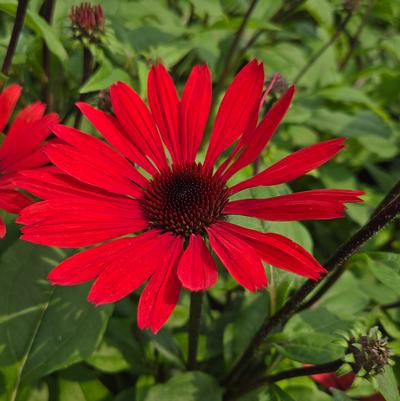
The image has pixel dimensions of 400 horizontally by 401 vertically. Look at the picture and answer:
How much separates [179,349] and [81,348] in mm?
278

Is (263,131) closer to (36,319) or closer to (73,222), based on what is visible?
(73,222)

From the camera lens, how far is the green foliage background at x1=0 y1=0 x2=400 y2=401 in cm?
111

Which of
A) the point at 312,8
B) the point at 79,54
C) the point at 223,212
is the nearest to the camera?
the point at 223,212

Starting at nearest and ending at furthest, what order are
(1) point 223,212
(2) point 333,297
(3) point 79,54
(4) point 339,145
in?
(4) point 339,145 → (1) point 223,212 → (2) point 333,297 → (3) point 79,54

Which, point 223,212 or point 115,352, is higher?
point 223,212

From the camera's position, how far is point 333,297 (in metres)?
1.42

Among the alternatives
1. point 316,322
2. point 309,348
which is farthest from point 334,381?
point 309,348

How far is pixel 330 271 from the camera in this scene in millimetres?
896

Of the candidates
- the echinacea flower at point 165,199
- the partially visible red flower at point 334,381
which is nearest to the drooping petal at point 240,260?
the echinacea flower at point 165,199

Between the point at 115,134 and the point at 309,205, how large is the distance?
1.48 ft

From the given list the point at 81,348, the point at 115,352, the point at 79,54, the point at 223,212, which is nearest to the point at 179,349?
the point at 115,352

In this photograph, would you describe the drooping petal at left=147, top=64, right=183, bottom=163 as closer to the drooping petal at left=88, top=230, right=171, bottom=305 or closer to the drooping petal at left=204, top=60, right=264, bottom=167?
the drooping petal at left=204, top=60, right=264, bottom=167

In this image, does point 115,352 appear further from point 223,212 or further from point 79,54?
point 79,54

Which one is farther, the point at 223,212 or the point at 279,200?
the point at 223,212
